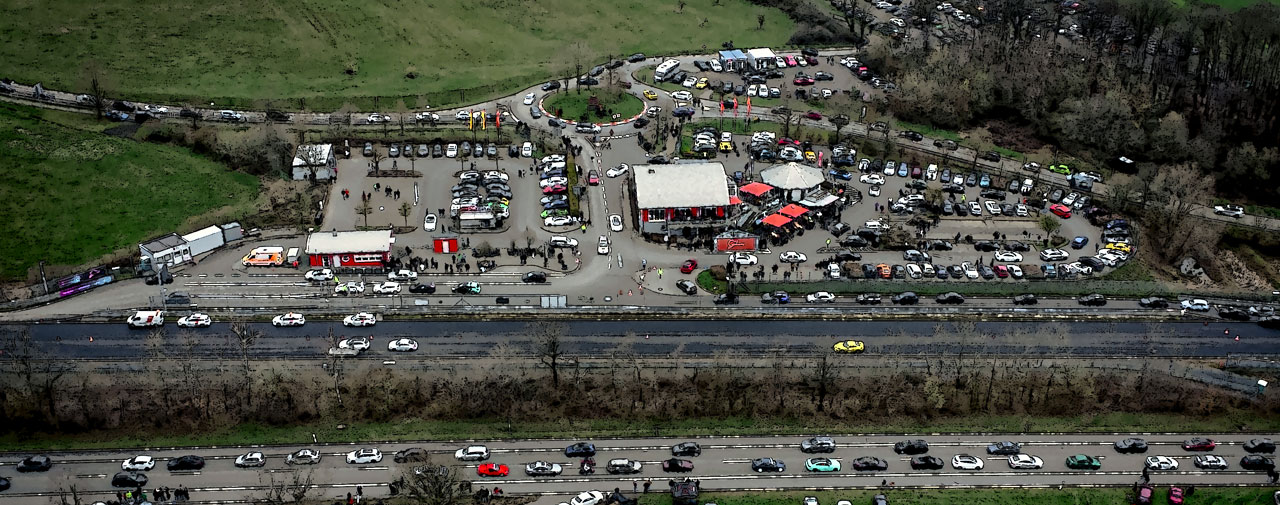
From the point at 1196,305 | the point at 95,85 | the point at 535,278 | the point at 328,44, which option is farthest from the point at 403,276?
the point at 1196,305

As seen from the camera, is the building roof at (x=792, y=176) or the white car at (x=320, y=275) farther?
the building roof at (x=792, y=176)

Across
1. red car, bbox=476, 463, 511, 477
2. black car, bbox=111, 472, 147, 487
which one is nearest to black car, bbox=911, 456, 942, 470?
red car, bbox=476, 463, 511, 477

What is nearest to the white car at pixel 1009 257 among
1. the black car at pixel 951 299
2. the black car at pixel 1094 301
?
the black car at pixel 1094 301

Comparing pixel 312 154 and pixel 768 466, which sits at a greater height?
pixel 312 154

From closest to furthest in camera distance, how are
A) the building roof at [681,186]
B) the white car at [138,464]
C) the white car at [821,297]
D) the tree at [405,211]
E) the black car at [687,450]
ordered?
the white car at [138,464], the black car at [687,450], the white car at [821,297], the tree at [405,211], the building roof at [681,186]

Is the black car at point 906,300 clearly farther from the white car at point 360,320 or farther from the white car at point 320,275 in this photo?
the white car at point 320,275

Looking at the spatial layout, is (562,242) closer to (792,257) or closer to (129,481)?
(792,257)
